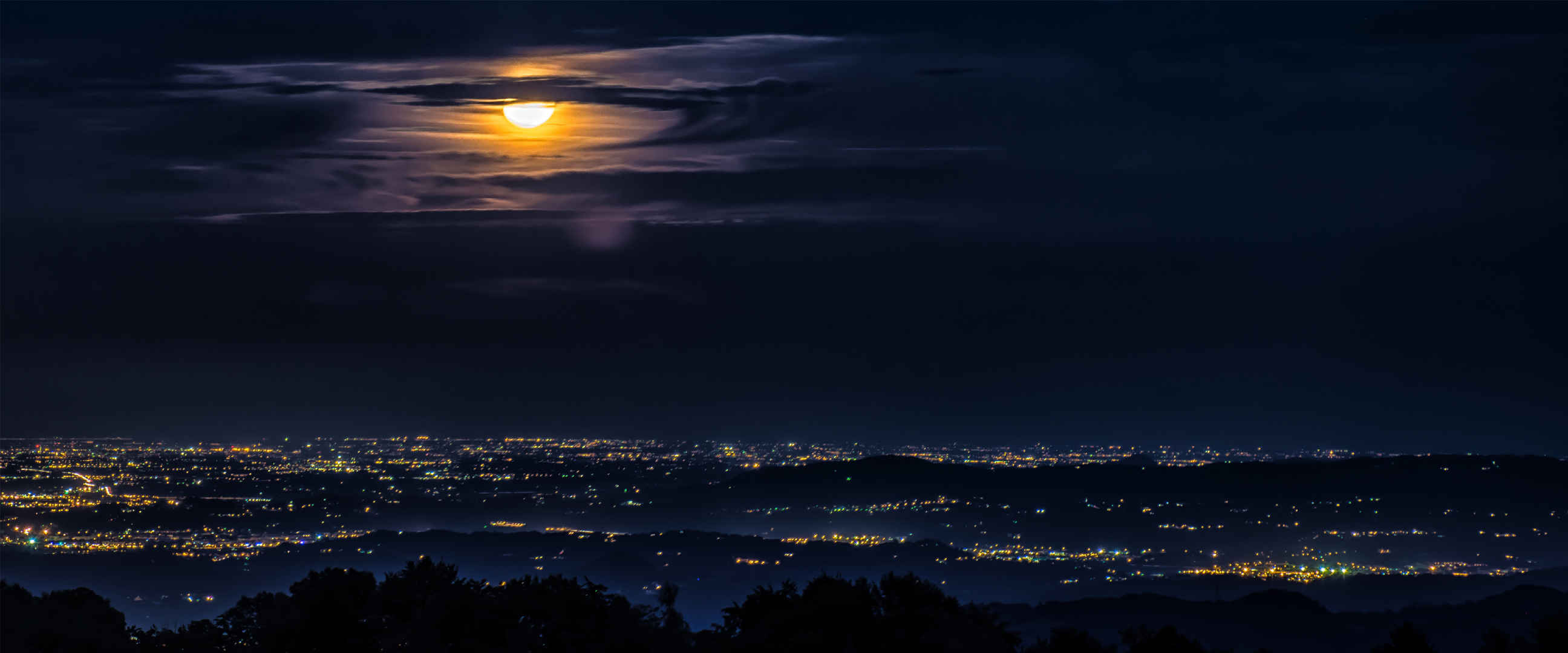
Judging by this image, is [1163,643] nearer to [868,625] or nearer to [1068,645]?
[1068,645]

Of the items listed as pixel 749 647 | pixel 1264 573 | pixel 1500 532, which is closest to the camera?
pixel 749 647

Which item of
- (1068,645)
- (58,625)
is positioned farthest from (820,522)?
(58,625)

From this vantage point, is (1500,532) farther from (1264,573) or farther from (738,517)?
(738,517)

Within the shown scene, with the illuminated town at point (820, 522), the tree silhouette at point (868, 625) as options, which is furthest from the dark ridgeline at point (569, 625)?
the illuminated town at point (820, 522)

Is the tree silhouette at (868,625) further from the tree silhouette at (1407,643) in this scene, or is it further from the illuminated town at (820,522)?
the illuminated town at (820,522)

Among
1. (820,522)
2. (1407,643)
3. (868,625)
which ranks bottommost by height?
(1407,643)

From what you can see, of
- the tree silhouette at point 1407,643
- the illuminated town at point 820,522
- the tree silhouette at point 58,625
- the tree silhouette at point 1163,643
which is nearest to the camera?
the tree silhouette at point 58,625

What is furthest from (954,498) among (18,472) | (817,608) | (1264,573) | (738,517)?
(817,608)

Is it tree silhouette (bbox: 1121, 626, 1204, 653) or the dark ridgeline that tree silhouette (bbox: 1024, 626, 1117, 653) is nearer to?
the dark ridgeline
